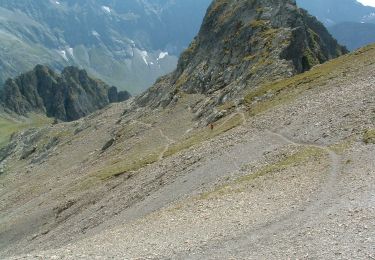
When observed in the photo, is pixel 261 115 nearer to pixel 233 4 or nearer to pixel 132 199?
pixel 132 199

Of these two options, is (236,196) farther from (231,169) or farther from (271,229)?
(231,169)

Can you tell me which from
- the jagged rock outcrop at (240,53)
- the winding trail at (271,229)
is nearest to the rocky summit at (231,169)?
the winding trail at (271,229)

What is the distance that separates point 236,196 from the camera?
45.1 m

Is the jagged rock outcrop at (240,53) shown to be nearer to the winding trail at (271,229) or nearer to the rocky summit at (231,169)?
the rocky summit at (231,169)

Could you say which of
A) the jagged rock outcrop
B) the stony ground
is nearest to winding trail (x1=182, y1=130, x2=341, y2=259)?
the stony ground

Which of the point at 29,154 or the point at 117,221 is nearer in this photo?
the point at 117,221

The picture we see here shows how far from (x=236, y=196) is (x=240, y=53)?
100708mm

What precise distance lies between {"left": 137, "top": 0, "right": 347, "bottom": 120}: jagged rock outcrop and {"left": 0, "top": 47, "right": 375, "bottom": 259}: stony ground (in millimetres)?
22021

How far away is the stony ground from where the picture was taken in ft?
104

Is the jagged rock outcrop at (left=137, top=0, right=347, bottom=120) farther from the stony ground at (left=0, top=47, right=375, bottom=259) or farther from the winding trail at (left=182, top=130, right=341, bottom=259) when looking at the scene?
the winding trail at (left=182, top=130, right=341, bottom=259)

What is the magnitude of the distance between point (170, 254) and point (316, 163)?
22.6 m

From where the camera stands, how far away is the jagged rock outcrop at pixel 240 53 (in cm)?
12194

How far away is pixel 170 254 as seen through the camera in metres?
31.5

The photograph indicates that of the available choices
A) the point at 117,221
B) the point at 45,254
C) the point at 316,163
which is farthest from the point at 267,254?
the point at 117,221
